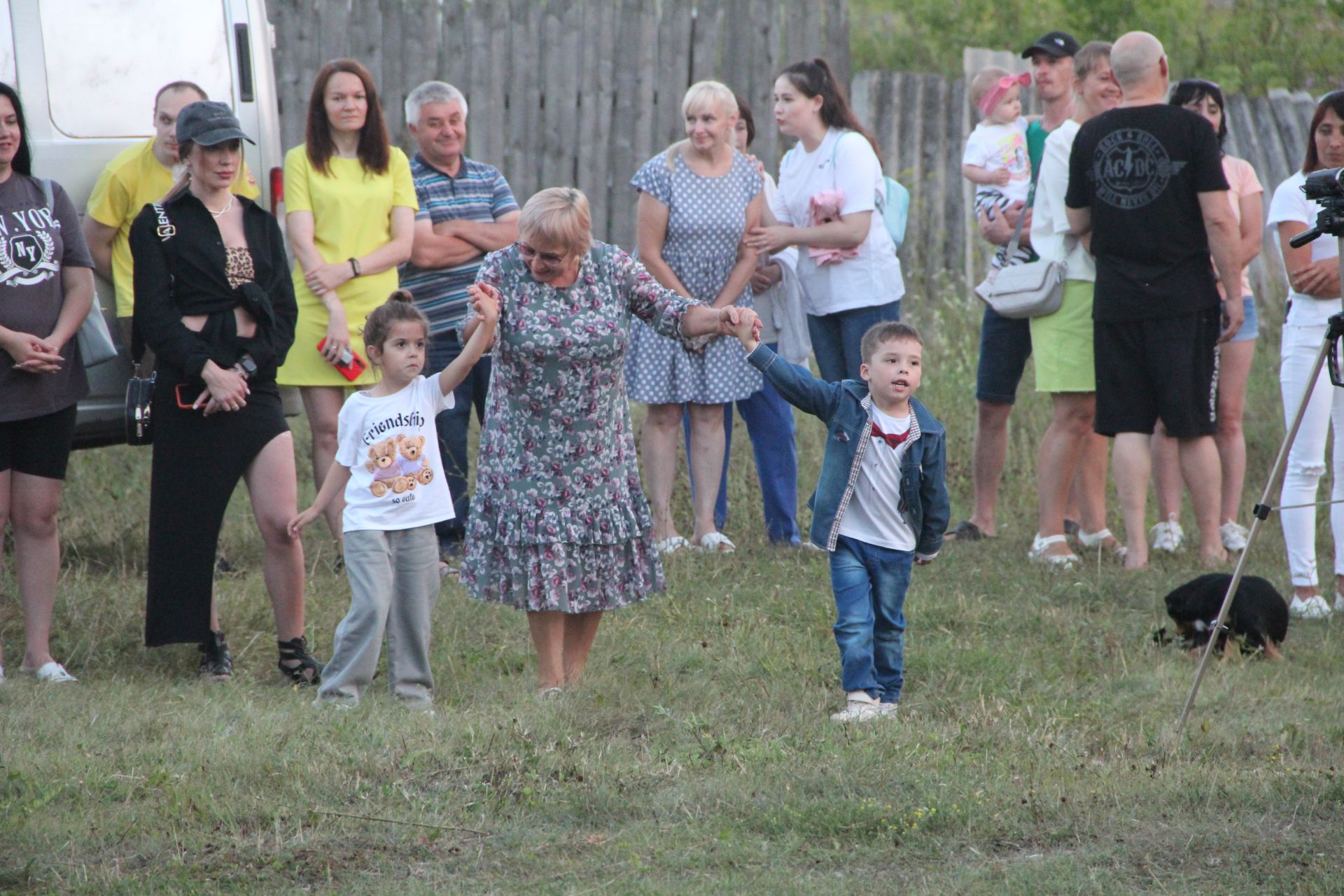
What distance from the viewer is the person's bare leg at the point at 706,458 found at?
743 cm

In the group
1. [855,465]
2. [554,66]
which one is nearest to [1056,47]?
[855,465]

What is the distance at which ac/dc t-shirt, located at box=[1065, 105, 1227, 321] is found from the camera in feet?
22.3

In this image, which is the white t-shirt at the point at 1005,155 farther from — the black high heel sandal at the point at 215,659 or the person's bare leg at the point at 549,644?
the black high heel sandal at the point at 215,659

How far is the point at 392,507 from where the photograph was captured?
5.18 m

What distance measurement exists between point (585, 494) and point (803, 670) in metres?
1.14

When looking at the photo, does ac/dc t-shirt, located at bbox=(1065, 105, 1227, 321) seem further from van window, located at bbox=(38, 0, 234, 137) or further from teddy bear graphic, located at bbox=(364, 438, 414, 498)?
van window, located at bbox=(38, 0, 234, 137)

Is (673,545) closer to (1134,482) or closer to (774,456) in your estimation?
(774,456)

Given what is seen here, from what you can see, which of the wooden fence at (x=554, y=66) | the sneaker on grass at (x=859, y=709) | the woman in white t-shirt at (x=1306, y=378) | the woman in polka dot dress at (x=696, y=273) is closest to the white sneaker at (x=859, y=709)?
the sneaker on grass at (x=859, y=709)

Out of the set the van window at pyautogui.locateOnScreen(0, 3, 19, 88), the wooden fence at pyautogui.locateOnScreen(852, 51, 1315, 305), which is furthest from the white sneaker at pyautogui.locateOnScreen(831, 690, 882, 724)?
the wooden fence at pyautogui.locateOnScreen(852, 51, 1315, 305)

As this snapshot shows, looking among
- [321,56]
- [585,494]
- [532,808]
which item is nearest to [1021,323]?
Result: [585,494]

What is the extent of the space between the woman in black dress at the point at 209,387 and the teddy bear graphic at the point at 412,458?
69 centimetres

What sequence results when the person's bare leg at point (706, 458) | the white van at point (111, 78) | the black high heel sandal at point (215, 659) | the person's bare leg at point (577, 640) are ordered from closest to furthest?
the person's bare leg at point (577, 640), the black high heel sandal at point (215, 659), the white van at point (111, 78), the person's bare leg at point (706, 458)

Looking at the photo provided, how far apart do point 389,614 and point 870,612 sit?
171 cm

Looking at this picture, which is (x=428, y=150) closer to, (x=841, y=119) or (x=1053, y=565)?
(x=841, y=119)
